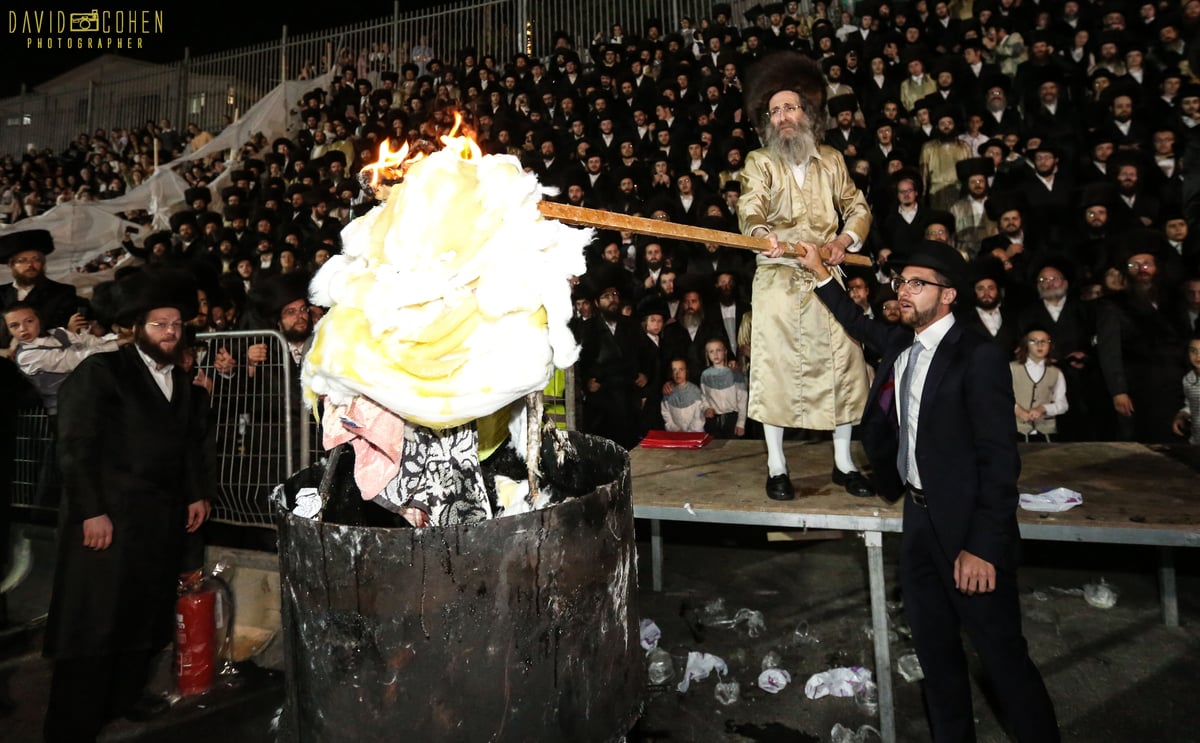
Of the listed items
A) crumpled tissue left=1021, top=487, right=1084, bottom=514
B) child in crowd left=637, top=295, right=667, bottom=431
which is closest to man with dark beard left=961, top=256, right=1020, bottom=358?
child in crowd left=637, top=295, right=667, bottom=431

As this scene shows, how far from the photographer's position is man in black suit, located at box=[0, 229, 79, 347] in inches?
208

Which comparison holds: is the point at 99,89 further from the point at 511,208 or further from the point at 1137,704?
the point at 1137,704

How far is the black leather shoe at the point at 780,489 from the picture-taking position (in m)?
3.47

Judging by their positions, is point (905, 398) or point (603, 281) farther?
point (603, 281)

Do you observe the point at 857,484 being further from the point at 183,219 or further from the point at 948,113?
the point at 183,219

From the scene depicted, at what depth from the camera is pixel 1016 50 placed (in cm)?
873

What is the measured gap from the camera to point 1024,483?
11.9 feet

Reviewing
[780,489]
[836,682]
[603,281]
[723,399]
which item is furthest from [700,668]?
[603,281]

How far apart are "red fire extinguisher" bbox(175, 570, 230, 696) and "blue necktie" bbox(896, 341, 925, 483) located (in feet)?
12.6

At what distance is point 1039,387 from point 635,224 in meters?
4.65

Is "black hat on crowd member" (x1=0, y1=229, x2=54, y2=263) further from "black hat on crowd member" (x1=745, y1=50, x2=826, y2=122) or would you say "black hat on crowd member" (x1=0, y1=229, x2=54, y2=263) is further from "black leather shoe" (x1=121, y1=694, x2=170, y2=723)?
"black hat on crowd member" (x1=745, y1=50, x2=826, y2=122)

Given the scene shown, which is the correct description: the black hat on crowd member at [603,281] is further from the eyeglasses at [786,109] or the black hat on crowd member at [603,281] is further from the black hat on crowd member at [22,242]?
the black hat on crowd member at [22,242]

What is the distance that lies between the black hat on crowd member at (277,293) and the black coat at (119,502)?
5.82ft

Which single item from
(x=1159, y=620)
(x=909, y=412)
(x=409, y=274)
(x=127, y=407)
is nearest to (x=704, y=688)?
(x=909, y=412)
